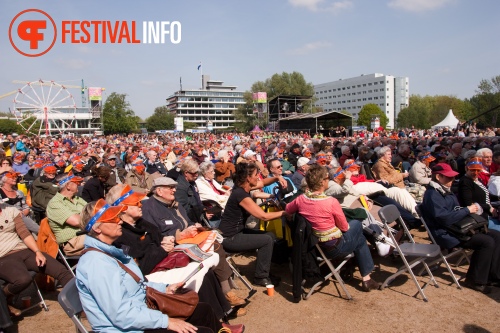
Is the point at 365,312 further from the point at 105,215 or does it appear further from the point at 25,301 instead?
the point at 25,301

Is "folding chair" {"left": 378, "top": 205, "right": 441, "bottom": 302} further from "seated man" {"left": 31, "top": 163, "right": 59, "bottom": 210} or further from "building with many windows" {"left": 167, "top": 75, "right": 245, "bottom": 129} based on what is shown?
"building with many windows" {"left": 167, "top": 75, "right": 245, "bottom": 129}

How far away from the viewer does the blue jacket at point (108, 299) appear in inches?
89.8

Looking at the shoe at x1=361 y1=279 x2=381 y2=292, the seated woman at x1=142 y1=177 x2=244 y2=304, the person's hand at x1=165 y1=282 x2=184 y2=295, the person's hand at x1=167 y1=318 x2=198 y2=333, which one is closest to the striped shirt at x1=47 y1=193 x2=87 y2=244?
the seated woman at x1=142 y1=177 x2=244 y2=304

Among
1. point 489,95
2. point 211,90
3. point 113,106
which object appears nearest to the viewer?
point 489,95

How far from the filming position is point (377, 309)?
4.05 m

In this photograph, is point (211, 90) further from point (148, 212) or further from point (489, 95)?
point (148, 212)

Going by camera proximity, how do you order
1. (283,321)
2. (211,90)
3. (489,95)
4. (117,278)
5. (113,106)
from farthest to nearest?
(211,90), (113,106), (489,95), (283,321), (117,278)

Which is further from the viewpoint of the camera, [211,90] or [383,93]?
[211,90]

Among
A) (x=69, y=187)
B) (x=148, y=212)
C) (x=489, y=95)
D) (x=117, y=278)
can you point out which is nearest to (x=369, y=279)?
(x=148, y=212)

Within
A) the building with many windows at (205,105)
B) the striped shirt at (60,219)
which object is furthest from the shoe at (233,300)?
the building with many windows at (205,105)

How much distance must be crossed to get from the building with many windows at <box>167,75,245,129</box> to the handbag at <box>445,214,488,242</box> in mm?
138884

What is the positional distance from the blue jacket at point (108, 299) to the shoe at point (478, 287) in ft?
12.3

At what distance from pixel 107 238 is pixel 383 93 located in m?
137

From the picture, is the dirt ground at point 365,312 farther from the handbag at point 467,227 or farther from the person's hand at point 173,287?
the person's hand at point 173,287
